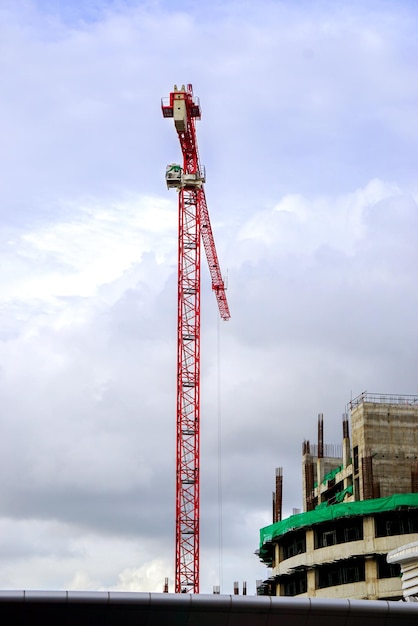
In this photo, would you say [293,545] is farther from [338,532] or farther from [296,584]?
[338,532]

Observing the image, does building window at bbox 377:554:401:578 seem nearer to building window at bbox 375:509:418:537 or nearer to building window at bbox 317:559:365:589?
building window at bbox 317:559:365:589

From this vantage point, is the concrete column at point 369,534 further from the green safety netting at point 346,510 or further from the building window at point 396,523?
the green safety netting at point 346,510

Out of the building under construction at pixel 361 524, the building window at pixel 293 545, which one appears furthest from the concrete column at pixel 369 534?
the building window at pixel 293 545

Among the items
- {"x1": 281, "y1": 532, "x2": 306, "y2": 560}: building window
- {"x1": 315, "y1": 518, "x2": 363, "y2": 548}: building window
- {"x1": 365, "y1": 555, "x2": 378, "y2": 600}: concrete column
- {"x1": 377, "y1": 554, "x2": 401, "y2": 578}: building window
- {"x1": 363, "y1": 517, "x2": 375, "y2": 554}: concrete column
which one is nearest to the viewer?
{"x1": 377, "y1": 554, "x2": 401, "y2": 578}: building window

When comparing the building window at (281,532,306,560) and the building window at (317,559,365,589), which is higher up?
the building window at (281,532,306,560)

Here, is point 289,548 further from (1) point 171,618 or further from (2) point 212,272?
(1) point 171,618

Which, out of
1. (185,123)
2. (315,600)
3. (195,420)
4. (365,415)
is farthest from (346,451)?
(315,600)

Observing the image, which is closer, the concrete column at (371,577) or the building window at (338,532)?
the concrete column at (371,577)

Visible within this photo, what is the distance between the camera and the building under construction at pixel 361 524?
9731 cm

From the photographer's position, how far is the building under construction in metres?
97.3

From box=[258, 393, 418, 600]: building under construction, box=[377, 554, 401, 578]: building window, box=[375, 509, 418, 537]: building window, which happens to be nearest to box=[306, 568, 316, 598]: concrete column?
box=[258, 393, 418, 600]: building under construction

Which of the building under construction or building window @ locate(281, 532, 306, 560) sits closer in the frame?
the building under construction

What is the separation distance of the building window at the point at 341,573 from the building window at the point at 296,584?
3.76m

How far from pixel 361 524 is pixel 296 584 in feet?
48.0
